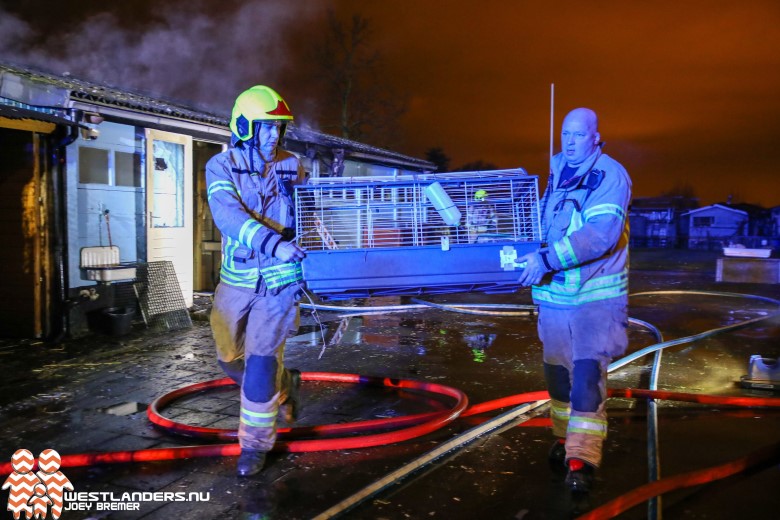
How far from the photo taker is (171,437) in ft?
13.9

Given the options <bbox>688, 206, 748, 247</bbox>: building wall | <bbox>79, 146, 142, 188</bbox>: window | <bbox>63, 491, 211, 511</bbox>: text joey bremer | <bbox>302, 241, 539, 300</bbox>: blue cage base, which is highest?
<bbox>688, 206, 748, 247</bbox>: building wall

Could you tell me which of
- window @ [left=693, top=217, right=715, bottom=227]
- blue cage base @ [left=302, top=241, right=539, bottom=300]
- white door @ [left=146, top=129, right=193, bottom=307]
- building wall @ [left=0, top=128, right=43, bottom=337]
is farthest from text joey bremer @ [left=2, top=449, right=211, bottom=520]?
window @ [left=693, top=217, right=715, bottom=227]

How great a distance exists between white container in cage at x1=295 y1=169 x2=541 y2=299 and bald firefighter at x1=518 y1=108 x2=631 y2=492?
1.41ft

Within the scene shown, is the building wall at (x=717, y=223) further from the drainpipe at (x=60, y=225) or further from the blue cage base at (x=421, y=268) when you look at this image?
the blue cage base at (x=421, y=268)

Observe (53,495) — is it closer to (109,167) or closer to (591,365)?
(591,365)

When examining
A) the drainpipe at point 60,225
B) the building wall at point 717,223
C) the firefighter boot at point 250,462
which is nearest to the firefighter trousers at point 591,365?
the firefighter boot at point 250,462

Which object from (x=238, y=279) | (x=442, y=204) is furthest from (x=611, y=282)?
(x=238, y=279)

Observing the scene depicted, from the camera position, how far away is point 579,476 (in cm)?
327

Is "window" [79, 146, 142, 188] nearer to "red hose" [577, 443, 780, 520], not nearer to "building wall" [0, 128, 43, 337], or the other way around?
"building wall" [0, 128, 43, 337]

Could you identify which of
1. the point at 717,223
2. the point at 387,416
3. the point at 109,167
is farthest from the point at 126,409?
the point at 717,223

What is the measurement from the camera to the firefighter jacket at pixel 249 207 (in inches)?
134

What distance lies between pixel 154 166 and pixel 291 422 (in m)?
6.03

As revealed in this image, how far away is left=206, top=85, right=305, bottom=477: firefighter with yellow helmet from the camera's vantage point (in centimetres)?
350

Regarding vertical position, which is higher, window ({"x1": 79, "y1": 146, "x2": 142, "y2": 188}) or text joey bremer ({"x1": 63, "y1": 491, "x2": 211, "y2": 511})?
window ({"x1": 79, "y1": 146, "x2": 142, "y2": 188})
